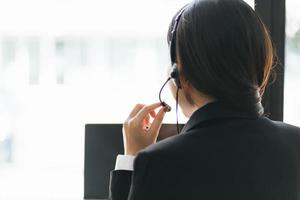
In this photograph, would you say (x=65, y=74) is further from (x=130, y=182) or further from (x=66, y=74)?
(x=130, y=182)

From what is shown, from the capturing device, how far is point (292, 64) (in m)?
1.46

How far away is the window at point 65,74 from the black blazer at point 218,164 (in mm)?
709

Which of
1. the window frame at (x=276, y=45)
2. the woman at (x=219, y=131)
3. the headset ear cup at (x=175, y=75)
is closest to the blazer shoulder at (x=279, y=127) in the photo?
the woman at (x=219, y=131)

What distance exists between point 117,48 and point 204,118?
2.63ft

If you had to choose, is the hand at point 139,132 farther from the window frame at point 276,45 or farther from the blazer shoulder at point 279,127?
the window frame at point 276,45

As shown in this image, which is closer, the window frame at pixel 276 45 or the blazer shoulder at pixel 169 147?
the blazer shoulder at pixel 169 147

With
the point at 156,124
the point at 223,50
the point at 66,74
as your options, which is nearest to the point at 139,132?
the point at 156,124

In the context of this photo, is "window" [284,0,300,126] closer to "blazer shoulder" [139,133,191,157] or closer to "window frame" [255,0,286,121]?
"window frame" [255,0,286,121]

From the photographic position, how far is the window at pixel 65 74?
142 centimetres

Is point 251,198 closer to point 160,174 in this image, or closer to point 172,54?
point 160,174

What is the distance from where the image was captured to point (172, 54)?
2.43ft

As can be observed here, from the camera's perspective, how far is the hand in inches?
32.2

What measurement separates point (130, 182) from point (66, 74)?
0.77 meters

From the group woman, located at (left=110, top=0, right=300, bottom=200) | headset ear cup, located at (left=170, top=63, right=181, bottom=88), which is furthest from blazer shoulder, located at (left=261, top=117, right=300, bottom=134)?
headset ear cup, located at (left=170, top=63, right=181, bottom=88)
